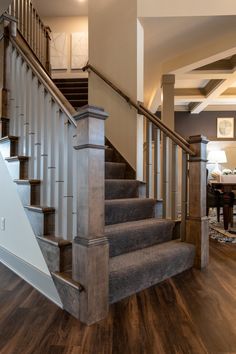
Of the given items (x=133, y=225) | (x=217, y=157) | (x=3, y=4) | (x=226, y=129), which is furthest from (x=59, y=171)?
(x=226, y=129)

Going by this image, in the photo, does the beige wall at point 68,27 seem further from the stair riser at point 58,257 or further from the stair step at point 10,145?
the stair riser at point 58,257

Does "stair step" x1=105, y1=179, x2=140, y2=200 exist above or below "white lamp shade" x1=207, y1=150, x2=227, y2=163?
below

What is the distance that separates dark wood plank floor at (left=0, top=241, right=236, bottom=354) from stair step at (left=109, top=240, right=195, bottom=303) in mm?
68

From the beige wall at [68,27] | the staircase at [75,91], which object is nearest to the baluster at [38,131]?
the staircase at [75,91]

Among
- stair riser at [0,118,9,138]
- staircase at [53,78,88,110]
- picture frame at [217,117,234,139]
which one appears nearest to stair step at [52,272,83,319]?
stair riser at [0,118,9,138]

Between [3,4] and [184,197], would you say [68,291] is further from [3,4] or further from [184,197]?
[3,4]

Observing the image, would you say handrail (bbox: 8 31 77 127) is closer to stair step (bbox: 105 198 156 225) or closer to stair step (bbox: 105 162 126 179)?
stair step (bbox: 105 198 156 225)

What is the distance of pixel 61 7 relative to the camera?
5973 mm

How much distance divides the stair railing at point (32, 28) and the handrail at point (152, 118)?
127cm

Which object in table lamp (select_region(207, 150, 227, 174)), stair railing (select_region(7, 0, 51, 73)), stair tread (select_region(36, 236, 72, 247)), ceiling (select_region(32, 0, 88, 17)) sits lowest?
stair tread (select_region(36, 236, 72, 247))

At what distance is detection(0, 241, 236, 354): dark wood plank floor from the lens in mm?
1309

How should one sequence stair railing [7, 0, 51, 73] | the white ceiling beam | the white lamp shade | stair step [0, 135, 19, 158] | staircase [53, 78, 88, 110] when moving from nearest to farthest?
stair step [0, 135, 19, 158]
stair railing [7, 0, 51, 73]
staircase [53, 78, 88, 110]
the white ceiling beam
the white lamp shade

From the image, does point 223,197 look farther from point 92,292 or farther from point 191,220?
point 92,292

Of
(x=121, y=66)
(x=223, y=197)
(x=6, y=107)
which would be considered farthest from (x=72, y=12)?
(x=223, y=197)
